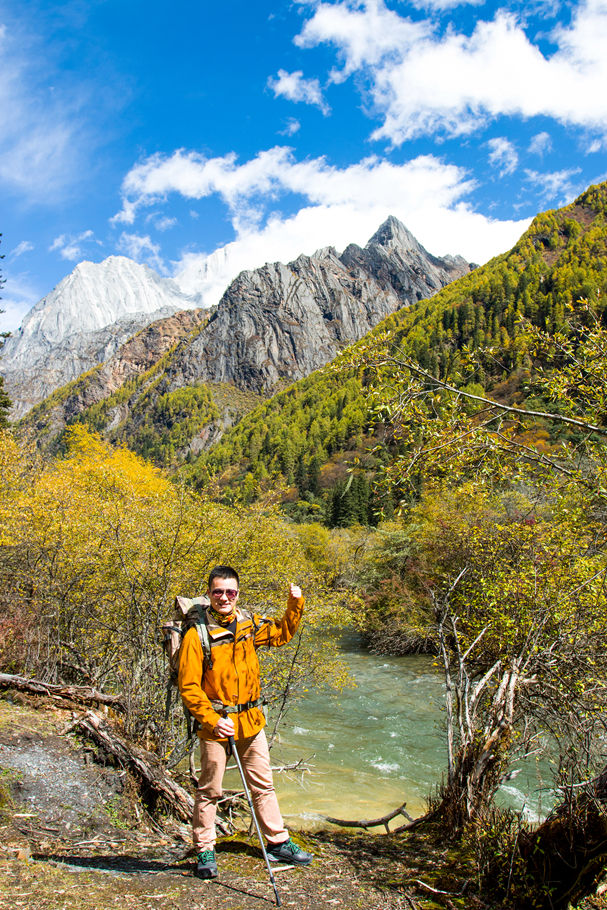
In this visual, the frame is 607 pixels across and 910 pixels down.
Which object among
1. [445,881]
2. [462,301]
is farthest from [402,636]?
[462,301]

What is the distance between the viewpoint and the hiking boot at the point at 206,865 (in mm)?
3896

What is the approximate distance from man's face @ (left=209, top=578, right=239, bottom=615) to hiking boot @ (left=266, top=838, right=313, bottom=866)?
2118 mm

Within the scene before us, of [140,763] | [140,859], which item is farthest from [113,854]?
[140,763]

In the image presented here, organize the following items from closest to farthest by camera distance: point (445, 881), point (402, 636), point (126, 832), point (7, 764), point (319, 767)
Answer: point (445, 881) → point (126, 832) → point (7, 764) → point (319, 767) → point (402, 636)

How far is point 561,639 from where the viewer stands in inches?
229

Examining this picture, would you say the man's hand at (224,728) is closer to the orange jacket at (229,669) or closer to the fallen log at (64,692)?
the orange jacket at (229,669)

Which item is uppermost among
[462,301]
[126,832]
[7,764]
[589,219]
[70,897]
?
[589,219]

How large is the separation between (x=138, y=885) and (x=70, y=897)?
55 centimetres

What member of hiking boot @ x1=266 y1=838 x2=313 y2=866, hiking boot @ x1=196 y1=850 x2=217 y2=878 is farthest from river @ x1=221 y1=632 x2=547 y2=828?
hiking boot @ x1=196 y1=850 x2=217 y2=878

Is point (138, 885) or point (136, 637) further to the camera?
point (136, 637)

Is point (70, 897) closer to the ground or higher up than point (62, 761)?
higher up

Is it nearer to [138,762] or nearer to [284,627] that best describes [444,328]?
[138,762]

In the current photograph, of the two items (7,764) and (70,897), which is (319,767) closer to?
(7,764)

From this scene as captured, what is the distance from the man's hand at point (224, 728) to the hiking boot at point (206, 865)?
101cm
